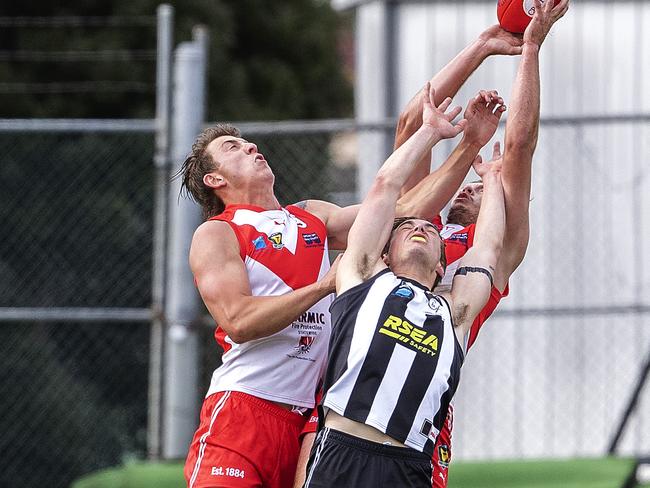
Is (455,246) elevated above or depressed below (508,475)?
above

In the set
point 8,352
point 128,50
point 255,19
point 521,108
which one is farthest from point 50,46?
point 521,108

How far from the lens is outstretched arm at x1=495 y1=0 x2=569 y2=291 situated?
4.40 meters

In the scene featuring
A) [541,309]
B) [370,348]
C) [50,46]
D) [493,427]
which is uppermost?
[50,46]

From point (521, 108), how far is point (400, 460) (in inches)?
57.0

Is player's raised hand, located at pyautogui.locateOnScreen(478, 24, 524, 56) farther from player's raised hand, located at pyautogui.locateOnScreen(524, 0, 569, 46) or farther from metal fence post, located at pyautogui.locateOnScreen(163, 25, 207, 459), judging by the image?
metal fence post, located at pyautogui.locateOnScreen(163, 25, 207, 459)

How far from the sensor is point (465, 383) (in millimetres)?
8258

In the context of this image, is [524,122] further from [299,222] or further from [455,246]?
[299,222]

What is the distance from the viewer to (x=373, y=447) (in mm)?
3820

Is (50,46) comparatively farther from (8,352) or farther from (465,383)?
(465,383)

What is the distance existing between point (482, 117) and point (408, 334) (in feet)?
4.23

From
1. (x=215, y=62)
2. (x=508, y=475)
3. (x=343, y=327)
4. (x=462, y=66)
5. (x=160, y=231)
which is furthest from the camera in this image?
(x=215, y=62)

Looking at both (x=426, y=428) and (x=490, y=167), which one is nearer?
(x=426, y=428)

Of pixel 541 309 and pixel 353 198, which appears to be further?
pixel 353 198

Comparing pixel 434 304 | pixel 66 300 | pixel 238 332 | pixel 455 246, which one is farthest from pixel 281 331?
pixel 66 300
